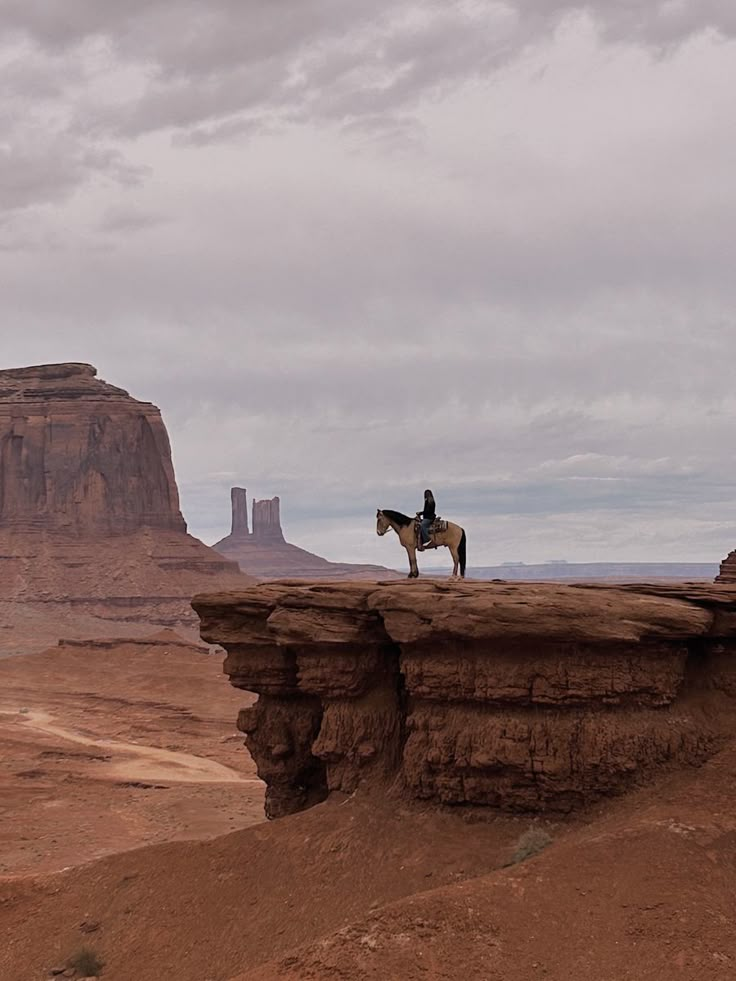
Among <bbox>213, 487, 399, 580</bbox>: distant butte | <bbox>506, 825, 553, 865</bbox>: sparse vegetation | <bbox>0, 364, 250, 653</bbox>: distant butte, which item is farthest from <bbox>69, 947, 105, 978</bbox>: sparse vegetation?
<bbox>213, 487, 399, 580</bbox>: distant butte

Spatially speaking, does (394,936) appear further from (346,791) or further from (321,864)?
(346,791)

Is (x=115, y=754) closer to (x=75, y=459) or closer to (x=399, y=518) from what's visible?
(x=399, y=518)

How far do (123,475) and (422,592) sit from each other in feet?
330

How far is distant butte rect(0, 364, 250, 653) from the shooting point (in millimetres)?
100562

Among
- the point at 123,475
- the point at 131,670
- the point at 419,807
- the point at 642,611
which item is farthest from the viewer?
the point at 123,475

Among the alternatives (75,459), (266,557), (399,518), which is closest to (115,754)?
(399,518)

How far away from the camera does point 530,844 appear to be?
14.0 m

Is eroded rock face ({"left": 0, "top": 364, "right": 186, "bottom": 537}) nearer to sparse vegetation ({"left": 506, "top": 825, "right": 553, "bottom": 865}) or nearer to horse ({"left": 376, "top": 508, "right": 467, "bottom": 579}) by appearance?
horse ({"left": 376, "top": 508, "right": 467, "bottom": 579})

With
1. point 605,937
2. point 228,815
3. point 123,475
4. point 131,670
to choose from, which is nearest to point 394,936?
point 605,937

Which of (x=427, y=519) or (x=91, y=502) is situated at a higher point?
(x=91, y=502)

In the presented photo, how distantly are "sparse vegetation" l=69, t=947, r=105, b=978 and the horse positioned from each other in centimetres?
975

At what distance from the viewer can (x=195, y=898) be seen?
49.7ft

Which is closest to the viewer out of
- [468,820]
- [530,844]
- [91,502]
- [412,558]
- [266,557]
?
[530,844]

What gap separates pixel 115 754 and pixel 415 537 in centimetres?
2864
